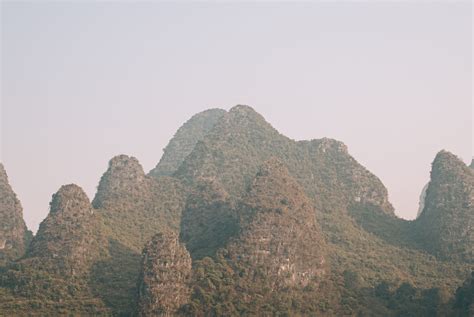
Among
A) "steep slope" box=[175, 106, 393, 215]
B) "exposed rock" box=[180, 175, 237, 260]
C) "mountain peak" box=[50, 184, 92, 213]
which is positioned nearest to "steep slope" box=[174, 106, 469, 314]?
"steep slope" box=[175, 106, 393, 215]

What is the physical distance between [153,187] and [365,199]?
1778cm

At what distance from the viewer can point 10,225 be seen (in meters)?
53.1

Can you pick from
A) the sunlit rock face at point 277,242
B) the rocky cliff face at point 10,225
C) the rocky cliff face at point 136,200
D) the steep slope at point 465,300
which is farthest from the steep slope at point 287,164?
the steep slope at point 465,300

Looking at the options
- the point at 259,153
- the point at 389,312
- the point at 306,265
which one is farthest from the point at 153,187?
the point at 389,312

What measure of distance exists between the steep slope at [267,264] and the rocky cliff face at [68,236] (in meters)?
7.86

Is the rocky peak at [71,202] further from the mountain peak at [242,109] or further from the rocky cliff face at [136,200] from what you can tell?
the mountain peak at [242,109]

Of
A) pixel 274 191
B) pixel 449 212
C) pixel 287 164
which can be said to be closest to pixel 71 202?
pixel 274 191

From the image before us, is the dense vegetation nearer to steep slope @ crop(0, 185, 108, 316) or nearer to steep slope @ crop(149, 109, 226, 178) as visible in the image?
steep slope @ crop(0, 185, 108, 316)

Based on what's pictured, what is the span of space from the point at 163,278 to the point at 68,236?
A: 884 centimetres

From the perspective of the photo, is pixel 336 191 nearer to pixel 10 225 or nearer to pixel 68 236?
pixel 68 236

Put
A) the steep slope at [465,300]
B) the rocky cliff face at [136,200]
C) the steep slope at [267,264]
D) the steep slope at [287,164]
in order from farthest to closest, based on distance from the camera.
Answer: the steep slope at [287,164] → the rocky cliff face at [136,200] → the steep slope at [267,264] → the steep slope at [465,300]

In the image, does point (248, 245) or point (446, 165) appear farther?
point (446, 165)

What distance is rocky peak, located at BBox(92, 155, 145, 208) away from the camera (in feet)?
175

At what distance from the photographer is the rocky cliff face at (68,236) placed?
4050 centimetres
